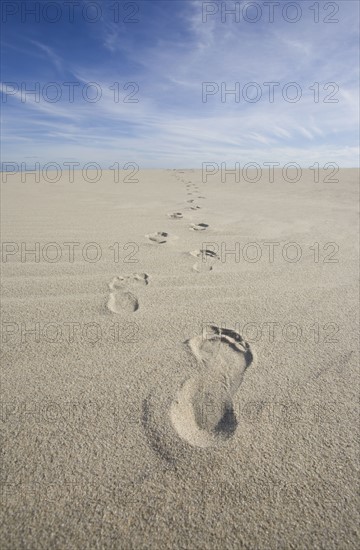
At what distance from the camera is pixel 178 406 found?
1129mm

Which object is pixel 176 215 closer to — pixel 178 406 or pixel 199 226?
pixel 199 226

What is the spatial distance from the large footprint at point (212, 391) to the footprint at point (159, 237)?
168 centimetres

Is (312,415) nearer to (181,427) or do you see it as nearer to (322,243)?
(181,427)

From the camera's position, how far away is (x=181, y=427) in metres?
1.05

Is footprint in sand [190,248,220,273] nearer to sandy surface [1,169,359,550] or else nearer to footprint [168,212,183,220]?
sandy surface [1,169,359,550]

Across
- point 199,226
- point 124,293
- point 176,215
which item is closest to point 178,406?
point 124,293

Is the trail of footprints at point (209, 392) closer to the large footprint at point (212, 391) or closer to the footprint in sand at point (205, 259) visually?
the large footprint at point (212, 391)

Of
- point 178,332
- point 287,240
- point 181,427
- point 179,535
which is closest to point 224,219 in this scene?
point 287,240

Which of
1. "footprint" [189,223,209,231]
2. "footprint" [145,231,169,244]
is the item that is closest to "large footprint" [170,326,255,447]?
"footprint" [145,231,169,244]

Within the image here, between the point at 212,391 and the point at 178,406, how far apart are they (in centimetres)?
15

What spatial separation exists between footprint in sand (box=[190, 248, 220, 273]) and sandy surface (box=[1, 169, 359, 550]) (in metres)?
0.04

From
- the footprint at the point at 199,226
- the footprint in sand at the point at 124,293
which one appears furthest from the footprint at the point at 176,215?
the footprint in sand at the point at 124,293

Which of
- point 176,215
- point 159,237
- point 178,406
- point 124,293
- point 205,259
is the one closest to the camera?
point 178,406

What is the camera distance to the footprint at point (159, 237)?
3.08 meters
